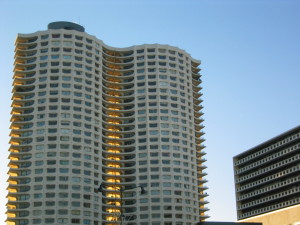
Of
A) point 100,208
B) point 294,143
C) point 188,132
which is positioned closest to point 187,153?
point 188,132

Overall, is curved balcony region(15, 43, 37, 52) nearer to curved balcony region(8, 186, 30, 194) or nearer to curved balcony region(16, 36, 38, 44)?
curved balcony region(16, 36, 38, 44)

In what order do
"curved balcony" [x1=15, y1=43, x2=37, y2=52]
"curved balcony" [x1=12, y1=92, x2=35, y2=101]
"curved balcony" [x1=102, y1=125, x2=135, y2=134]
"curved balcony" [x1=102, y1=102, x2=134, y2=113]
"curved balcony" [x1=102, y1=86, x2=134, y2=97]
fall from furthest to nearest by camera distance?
"curved balcony" [x1=102, y1=86, x2=134, y2=97]
"curved balcony" [x1=102, y1=102, x2=134, y2=113]
"curved balcony" [x1=102, y1=125, x2=135, y2=134]
"curved balcony" [x1=15, y1=43, x2=37, y2=52]
"curved balcony" [x1=12, y1=92, x2=35, y2=101]

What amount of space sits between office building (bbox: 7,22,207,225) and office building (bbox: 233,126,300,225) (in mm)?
21196

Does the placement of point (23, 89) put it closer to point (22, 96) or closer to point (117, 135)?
point (22, 96)

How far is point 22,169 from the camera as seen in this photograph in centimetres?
16875

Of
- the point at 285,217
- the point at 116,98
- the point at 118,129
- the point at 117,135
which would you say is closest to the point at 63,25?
the point at 116,98

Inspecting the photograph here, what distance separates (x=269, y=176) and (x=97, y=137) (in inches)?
2416

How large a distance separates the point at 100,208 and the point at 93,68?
166 ft

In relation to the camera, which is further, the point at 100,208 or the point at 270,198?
the point at 100,208

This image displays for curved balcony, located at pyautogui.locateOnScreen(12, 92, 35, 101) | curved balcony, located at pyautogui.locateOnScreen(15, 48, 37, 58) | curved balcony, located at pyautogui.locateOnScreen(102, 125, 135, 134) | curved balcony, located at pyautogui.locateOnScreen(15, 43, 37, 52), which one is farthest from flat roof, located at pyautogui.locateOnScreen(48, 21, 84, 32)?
curved balcony, located at pyautogui.locateOnScreen(102, 125, 135, 134)

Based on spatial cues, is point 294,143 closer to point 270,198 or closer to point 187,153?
point 270,198

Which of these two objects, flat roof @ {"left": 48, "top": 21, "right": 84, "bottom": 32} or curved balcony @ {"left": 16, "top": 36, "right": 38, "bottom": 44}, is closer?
curved balcony @ {"left": 16, "top": 36, "right": 38, "bottom": 44}

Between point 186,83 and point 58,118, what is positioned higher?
point 186,83

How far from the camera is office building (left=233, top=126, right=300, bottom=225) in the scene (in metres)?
142
